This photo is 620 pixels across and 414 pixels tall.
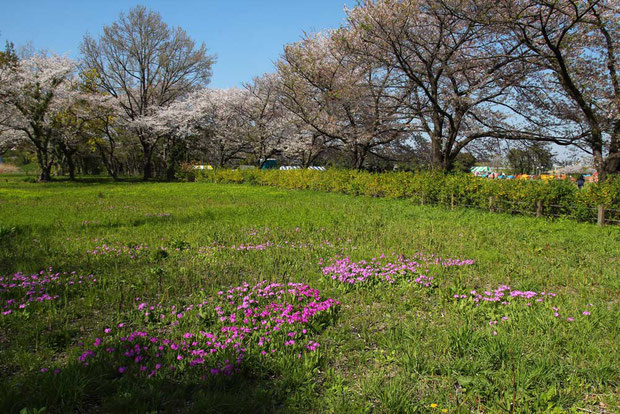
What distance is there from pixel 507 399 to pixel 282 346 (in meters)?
1.61

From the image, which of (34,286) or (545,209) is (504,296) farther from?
(545,209)

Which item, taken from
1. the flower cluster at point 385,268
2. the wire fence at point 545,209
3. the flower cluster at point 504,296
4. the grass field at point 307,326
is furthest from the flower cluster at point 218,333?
the wire fence at point 545,209

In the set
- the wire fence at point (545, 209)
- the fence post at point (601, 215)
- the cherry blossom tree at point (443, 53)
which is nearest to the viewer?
the fence post at point (601, 215)

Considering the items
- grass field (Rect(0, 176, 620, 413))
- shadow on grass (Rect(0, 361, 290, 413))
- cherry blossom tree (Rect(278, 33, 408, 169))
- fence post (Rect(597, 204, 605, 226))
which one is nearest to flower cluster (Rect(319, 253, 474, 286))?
grass field (Rect(0, 176, 620, 413))

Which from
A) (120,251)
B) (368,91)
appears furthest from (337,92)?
(120,251)

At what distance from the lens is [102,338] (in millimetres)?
2984

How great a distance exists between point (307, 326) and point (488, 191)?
1054 cm

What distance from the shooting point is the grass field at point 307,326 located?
226cm

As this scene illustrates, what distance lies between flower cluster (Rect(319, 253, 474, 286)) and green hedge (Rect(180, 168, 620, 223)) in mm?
6815

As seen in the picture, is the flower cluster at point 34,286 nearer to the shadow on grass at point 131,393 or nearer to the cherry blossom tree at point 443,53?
the shadow on grass at point 131,393

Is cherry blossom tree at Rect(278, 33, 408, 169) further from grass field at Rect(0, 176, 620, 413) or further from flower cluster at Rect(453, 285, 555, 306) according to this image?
flower cluster at Rect(453, 285, 555, 306)

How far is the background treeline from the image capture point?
13.5 m

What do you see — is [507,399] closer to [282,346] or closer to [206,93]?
[282,346]

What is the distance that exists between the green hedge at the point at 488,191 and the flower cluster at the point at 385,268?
6.81 meters
